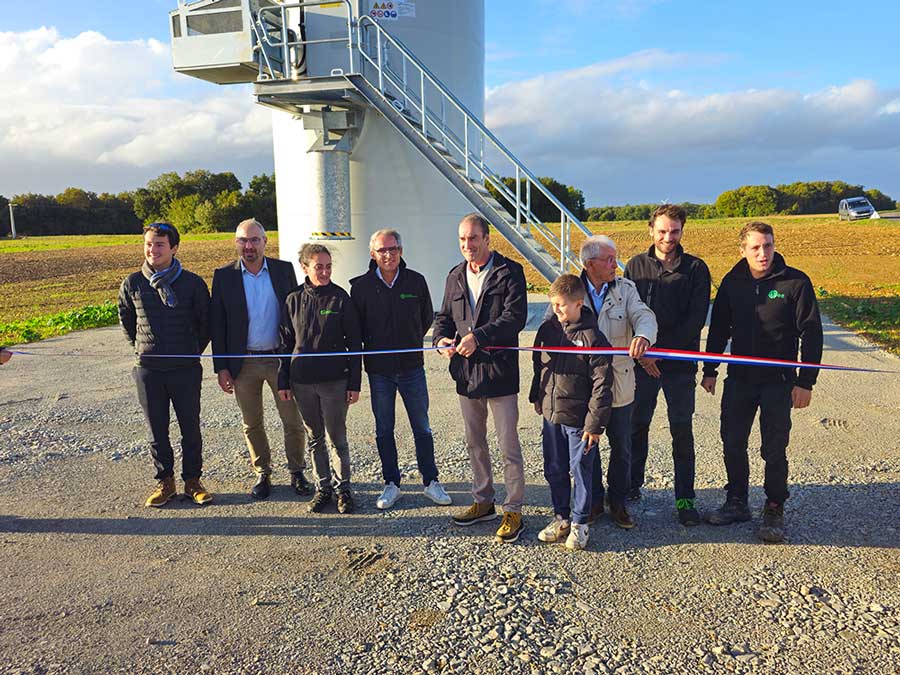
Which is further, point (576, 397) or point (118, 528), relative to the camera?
point (118, 528)

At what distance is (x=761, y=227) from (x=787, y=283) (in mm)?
411

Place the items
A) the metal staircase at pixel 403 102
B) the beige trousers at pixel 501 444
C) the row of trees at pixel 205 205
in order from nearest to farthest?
the beige trousers at pixel 501 444
the metal staircase at pixel 403 102
the row of trees at pixel 205 205

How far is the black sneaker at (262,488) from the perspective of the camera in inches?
216

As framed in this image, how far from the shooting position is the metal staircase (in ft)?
32.0

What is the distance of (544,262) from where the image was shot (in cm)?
970

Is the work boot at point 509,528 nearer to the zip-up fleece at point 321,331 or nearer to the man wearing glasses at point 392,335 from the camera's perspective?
the man wearing glasses at point 392,335

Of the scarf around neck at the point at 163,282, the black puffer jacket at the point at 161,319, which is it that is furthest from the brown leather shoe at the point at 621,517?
the scarf around neck at the point at 163,282

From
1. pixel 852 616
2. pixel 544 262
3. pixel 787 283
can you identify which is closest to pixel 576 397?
pixel 787 283

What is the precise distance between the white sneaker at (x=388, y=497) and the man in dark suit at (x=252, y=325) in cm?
69

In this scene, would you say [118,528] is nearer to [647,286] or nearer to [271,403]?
[271,403]

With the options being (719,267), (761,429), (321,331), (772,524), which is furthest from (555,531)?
(719,267)

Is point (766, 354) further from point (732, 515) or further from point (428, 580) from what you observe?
point (428, 580)

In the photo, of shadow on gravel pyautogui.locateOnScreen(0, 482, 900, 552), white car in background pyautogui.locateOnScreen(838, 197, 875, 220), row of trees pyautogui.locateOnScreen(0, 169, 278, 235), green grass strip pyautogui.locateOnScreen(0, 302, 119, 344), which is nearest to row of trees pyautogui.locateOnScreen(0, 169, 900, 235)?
row of trees pyautogui.locateOnScreen(0, 169, 278, 235)

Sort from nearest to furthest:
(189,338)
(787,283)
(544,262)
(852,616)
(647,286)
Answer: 1. (852,616)
2. (787,283)
3. (647,286)
4. (189,338)
5. (544,262)
